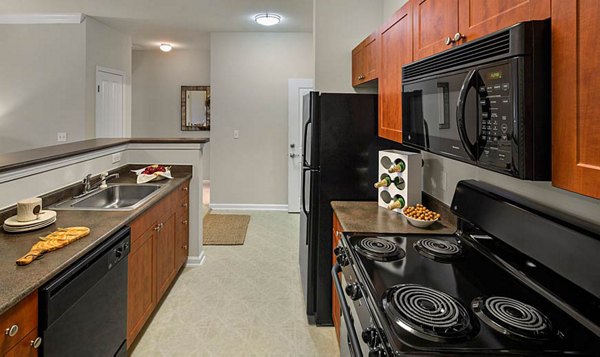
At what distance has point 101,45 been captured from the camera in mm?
5199

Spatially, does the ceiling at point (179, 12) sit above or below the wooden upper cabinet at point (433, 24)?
above

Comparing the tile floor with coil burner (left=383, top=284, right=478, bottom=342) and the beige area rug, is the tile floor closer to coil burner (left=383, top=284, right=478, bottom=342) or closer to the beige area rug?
the beige area rug

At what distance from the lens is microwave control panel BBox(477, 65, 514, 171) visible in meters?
0.92

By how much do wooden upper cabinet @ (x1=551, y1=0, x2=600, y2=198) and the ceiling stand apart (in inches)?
151

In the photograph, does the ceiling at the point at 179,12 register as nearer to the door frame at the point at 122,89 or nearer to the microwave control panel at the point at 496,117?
the door frame at the point at 122,89

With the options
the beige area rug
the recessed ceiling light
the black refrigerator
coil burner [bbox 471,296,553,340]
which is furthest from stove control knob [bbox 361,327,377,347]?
the recessed ceiling light

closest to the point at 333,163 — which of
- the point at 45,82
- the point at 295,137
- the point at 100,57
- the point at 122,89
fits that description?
the point at 295,137

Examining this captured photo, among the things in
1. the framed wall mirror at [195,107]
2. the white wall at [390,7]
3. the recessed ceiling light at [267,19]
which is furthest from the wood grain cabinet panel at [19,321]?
the framed wall mirror at [195,107]

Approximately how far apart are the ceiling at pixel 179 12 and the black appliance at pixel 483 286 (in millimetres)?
3531

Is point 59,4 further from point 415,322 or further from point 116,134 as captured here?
point 415,322

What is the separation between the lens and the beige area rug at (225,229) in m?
4.39

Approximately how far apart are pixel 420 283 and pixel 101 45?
5.47 metres

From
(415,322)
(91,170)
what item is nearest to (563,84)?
(415,322)

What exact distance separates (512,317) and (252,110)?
518cm
